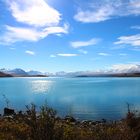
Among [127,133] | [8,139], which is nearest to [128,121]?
[127,133]

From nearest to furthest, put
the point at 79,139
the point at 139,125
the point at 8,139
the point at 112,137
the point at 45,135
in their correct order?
1. the point at 45,135
2. the point at 112,137
3. the point at 79,139
4. the point at 8,139
5. the point at 139,125

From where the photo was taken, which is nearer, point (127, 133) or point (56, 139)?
point (56, 139)

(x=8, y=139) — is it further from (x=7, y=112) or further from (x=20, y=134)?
(x=7, y=112)

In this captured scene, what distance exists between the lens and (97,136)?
962 cm

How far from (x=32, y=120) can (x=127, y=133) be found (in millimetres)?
3326

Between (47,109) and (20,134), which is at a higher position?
(47,109)

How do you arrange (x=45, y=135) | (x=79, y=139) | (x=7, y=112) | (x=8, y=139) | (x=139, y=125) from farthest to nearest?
1. (x=7, y=112)
2. (x=139, y=125)
3. (x=8, y=139)
4. (x=79, y=139)
5. (x=45, y=135)

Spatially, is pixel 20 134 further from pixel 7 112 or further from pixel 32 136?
pixel 7 112

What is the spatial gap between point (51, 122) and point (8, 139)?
3116mm

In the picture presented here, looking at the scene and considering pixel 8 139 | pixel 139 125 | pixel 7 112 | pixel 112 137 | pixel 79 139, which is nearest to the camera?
pixel 112 137

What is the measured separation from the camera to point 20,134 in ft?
31.4

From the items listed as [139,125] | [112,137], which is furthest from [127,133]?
[139,125]

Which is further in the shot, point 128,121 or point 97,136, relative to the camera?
point 128,121

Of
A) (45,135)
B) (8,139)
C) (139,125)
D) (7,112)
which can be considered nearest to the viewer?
(45,135)
